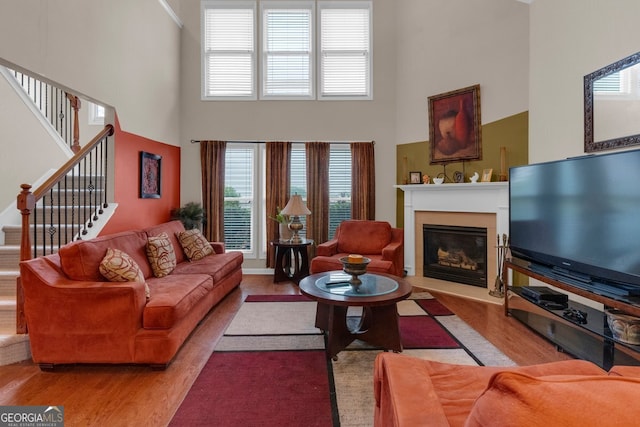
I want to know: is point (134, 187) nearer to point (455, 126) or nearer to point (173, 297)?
point (173, 297)

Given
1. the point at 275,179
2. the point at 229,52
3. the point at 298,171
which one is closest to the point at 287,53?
the point at 229,52

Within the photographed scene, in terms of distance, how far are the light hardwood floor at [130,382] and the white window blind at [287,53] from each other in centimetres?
412

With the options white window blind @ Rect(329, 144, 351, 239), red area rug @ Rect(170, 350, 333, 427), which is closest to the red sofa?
red area rug @ Rect(170, 350, 333, 427)

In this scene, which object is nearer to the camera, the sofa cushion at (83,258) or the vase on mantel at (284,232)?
the sofa cushion at (83,258)

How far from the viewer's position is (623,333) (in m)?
2.12

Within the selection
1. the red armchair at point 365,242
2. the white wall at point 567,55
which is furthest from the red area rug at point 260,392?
the white wall at point 567,55

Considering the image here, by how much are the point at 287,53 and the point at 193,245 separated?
143 inches

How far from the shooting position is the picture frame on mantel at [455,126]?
4.50 metres

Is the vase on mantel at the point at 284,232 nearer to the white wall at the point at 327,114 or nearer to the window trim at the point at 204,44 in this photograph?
the white wall at the point at 327,114

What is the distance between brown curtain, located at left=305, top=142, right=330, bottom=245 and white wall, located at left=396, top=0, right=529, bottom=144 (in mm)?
1348

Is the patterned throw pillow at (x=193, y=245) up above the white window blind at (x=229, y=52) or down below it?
below

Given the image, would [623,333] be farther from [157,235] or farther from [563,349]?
[157,235]

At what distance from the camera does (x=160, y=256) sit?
3514 mm

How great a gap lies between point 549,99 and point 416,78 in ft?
7.62
